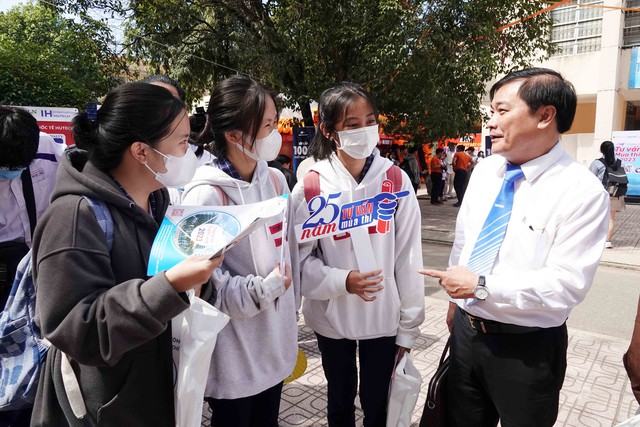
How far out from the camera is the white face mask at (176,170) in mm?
1443

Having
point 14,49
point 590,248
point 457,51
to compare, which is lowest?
point 590,248

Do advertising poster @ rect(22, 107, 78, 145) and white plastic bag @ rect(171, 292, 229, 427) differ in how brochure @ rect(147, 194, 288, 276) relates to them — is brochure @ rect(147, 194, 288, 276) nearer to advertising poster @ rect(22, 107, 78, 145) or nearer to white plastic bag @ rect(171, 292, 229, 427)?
white plastic bag @ rect(171, 292, 229, 427)

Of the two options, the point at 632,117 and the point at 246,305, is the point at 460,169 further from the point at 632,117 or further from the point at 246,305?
the point at 632,117

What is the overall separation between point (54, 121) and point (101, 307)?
20.3ft

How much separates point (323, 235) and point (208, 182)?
0.52 m

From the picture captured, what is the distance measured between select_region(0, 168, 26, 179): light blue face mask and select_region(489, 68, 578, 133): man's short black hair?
235 centimetres

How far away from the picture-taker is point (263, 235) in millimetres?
1702

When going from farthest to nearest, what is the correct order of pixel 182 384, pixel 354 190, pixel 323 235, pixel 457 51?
pixel 457 51
pixel 354 190
pixel 323 235
pixel 182 384

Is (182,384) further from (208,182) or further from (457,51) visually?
(457,51)

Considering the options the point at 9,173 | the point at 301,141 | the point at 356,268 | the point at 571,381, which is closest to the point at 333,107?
the point at 356,268

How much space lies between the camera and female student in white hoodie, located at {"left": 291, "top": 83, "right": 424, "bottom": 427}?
208 cm

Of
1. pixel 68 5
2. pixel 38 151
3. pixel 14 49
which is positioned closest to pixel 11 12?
pixel 14 49

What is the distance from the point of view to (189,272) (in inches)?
46.5

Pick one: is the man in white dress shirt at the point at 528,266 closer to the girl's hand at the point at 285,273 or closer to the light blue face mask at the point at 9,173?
the girl's hand at the point at 285,273
